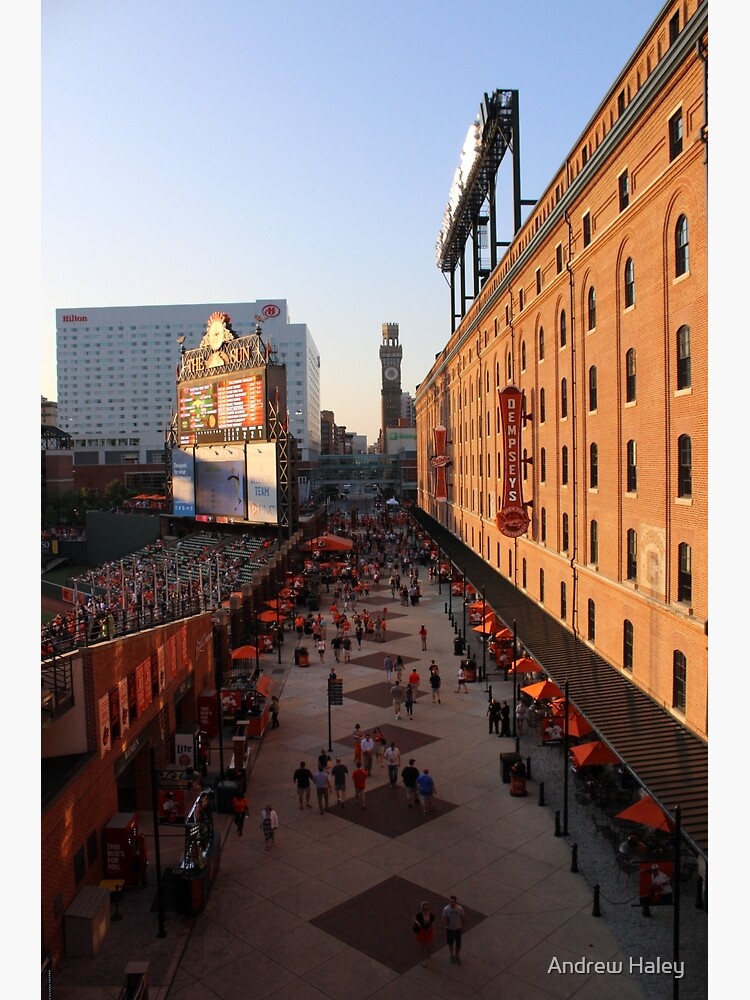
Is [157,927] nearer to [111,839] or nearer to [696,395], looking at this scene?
[111,839]

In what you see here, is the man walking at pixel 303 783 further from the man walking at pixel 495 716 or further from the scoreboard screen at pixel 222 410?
the scoreboard screen at pixel 222 410

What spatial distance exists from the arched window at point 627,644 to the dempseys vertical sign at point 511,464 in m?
10.0

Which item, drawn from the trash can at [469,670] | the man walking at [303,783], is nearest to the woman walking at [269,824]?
the man walking at [303,783]

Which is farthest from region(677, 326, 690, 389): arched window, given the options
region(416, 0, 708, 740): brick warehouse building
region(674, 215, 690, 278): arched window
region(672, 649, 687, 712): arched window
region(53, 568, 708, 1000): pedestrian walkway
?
region(53, 568, 708, 1000): pedestrian walkway

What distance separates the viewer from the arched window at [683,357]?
696 inches

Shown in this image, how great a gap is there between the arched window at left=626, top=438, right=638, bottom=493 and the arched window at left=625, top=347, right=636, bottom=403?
1.27m

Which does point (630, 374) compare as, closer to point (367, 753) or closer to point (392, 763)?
point (392, 763)

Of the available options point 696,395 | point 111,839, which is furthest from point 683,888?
point 111,839

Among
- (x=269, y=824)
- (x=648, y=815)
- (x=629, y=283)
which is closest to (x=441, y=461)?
(x=629, y=283)

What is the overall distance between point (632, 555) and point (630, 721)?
16.8 feet

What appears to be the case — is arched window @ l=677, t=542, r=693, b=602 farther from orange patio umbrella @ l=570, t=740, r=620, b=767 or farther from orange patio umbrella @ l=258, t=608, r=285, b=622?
orange patio umbrella @ l=258, t=608, r=285, b=622

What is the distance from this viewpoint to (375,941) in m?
14.0

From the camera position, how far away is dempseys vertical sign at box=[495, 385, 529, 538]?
32156mm

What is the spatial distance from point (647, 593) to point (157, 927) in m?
13.7
